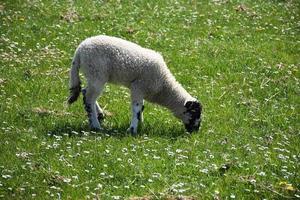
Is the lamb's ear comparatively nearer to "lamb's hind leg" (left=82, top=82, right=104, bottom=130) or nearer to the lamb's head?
the lamb's head

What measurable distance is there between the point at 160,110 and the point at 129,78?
2105 mm

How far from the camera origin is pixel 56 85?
15250 millimetres

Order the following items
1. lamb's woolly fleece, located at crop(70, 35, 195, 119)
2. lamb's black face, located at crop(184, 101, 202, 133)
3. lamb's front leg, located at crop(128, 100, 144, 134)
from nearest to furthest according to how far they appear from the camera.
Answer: lamb's woolly fleece, located at crop(70, 35, 195, 119)
lamb's front leg, located at crop(128, 100, 144, 134)
lamb's black face, located at crop(184, 101, 202, 133)

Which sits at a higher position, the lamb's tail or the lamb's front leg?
the lamb's tail

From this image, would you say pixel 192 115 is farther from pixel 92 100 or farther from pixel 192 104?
pixel 92 100

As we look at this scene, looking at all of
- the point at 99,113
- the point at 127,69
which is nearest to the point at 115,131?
the point at 99,113

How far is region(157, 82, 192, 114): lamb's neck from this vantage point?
1380cm

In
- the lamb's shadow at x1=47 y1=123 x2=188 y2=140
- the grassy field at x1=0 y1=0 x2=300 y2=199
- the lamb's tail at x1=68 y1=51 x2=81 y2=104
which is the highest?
the lamb's tail at x1=68 y1=51 x2=81 y2=104

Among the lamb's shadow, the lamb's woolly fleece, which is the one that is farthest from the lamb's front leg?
the lamb's woolly fleece

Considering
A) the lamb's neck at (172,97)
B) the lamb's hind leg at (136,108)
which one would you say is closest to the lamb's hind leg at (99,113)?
the lamb's hind leg at (136,108)

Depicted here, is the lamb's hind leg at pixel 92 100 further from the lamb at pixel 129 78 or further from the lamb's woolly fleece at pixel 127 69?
the lamb's woolly fleece at pixel 127 69

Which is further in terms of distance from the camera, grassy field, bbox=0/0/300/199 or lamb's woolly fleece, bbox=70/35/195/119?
lamb's woolly fleece, bbox=70/35/195/119

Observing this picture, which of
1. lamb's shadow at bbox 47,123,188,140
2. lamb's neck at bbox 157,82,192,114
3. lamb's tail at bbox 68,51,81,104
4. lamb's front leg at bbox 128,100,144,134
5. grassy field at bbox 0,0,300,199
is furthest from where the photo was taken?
lamb's neck at bbox 157,82,192,114

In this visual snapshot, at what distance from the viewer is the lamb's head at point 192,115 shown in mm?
13172
